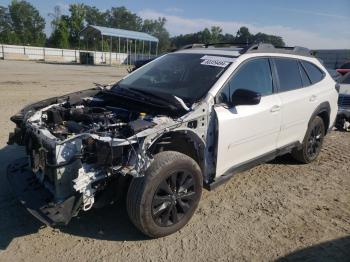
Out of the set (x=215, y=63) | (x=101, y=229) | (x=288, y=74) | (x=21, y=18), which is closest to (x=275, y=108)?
(x=288, y=74)

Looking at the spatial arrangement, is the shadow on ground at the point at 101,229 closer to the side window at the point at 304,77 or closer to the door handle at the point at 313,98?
the door handle at the point at 313,98

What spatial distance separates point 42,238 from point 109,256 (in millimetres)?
769

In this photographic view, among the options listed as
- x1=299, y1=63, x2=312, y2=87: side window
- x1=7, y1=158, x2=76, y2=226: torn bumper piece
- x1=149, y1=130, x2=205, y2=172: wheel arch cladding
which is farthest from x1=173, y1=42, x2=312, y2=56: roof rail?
x1=7, y1=158, x2=76, y2=226: torn bumper piece

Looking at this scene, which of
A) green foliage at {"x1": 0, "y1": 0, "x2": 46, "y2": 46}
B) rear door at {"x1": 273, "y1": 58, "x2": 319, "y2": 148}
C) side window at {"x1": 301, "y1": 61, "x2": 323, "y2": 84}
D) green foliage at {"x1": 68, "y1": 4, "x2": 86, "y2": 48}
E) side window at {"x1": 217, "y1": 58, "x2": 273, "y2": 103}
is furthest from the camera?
green foliage at {"x1": 0, "y1": 0, "x2": 46, "y2": 46}

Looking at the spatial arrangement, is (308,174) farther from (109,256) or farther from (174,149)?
(109,256)

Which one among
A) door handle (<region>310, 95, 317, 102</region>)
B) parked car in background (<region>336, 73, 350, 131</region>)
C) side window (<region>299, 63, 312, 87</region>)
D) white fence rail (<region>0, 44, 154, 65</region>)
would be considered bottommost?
white fence rail (<region>0, 44, 154, 65</region>)

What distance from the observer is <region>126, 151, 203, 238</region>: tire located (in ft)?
11.4

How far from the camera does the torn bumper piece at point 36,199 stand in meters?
3.20

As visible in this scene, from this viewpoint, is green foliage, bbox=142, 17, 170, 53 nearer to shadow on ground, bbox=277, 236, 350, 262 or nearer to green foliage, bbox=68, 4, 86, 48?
green foliage, bbox=68, 4, 86, 48

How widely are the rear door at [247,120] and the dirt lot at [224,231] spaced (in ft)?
1.90

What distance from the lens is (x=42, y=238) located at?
370cm

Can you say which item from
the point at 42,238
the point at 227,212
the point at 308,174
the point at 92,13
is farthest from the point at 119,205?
the point at 92,13

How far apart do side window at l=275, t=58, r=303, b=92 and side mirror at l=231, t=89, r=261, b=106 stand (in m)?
1.13

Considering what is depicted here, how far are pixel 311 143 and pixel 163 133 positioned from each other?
3.48 m
